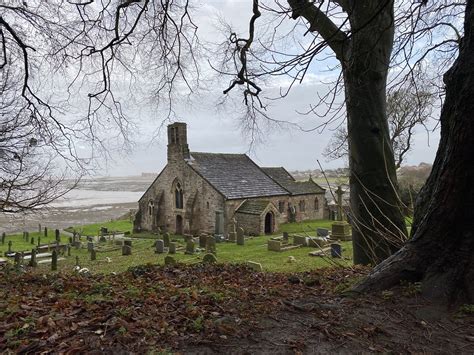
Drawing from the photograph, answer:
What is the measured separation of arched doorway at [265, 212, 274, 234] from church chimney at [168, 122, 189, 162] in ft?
29.8

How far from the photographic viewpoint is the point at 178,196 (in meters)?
31.5

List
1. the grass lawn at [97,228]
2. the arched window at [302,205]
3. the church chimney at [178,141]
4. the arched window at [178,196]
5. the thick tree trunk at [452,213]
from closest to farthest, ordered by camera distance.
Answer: the thick tree trunk at [452,213]
the church chimney at [178,141]
the arched window at [178,196]
the arched window at [302,205]
the grass lawn at [97,228]

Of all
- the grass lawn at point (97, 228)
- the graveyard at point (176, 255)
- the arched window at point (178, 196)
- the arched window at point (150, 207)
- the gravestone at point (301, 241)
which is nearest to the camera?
the graveyard at point (176, 255)

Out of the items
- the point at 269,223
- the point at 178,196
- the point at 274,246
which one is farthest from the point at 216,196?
the point at 274,246

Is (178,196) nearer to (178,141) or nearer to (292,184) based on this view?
(178,141)

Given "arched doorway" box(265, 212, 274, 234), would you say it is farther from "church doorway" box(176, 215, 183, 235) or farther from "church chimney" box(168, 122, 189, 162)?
"church chimney" box(168, 122, 189, 162)

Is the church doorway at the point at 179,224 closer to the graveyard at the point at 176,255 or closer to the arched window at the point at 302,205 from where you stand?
the graveyard at the point at 176,255

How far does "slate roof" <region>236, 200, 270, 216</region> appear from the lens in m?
26.4

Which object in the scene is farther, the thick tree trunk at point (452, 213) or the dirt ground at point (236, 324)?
the thick tree trunk at point (452, 213)

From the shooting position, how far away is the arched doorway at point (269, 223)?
27.1 meters

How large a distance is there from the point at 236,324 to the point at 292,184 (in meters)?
32.6

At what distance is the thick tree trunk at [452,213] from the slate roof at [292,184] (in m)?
29.1

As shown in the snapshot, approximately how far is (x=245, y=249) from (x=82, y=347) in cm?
1769

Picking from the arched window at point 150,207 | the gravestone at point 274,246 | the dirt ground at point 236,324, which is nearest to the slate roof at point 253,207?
the gravestone at point 274,246
